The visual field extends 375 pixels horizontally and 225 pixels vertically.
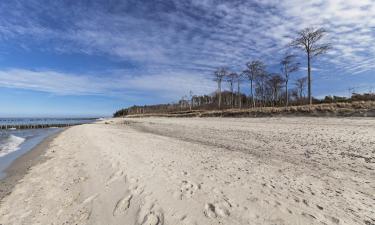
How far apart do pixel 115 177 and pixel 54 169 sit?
404cm

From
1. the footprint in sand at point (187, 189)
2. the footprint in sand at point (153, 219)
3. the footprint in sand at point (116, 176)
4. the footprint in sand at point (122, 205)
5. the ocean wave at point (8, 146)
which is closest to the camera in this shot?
the footprint in sand at point (153, 219)

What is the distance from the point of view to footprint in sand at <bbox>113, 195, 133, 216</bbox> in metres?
4.74

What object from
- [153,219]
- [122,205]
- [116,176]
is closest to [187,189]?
[153,219]

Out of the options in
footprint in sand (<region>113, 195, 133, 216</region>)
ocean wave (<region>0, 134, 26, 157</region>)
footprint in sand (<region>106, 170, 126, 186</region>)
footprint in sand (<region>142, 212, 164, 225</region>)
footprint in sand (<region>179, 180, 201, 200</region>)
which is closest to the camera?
footprint in sand (<region>142, 212, 164, 225</region>)

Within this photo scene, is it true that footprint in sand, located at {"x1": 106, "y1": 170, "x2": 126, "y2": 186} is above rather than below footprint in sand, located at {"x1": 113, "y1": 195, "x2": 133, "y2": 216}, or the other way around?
above

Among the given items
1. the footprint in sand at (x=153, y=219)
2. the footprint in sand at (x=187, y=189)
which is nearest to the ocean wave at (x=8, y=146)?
the footprint in sand at (x=187, y=189)

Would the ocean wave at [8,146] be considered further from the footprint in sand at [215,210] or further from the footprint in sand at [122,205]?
the footprint in sand at [215,210]

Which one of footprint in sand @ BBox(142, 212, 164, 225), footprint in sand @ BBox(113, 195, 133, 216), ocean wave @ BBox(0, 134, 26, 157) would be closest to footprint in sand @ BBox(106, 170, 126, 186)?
footprint in sand @ BBox(113, 195, 133, 216)

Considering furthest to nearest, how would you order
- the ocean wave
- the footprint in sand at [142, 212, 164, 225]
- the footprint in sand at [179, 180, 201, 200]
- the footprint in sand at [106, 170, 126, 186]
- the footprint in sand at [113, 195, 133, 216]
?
the ocean wave → the footprint in sand at [106, 170, 126, 186] → the footprint in sand at [179, 180, 201, 200] → the footprint in sand at [113, 195, 133, 216] → the footprint in sand at [142, 212, 164, 225]

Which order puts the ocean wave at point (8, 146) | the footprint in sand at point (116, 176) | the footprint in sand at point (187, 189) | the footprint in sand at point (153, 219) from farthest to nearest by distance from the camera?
the ocean wave at point (8, 146) → the footprint in sand at point (116, 176) → the footprint in sand at point (187, 189) → the footprint in sand at point (153, 219)

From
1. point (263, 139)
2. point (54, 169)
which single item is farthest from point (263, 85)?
point (54, 169)

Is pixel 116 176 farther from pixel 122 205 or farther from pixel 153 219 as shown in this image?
pixel 153 219

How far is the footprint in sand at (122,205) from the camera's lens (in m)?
4.74

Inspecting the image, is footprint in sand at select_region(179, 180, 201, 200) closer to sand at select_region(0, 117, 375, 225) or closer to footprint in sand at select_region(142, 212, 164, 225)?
sand at select_region(0, 117, 375, 225)
